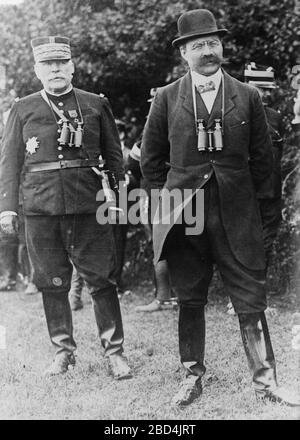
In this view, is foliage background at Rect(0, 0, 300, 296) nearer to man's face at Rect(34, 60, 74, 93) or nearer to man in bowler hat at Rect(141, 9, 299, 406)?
man's face at Rect(34, 60, 74, 93)

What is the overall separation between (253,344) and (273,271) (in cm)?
283

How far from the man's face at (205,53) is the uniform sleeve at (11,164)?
51.6 inches

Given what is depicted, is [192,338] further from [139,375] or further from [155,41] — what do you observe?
[155,41]

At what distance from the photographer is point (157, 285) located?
632 cm

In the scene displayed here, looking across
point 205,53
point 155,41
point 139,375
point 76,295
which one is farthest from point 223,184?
point 76,295

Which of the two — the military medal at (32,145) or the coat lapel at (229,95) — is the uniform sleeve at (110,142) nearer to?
the military medal at (32,145)

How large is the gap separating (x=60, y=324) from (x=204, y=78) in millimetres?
1904

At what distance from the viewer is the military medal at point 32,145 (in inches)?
175

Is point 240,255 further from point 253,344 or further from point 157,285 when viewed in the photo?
point 157,285

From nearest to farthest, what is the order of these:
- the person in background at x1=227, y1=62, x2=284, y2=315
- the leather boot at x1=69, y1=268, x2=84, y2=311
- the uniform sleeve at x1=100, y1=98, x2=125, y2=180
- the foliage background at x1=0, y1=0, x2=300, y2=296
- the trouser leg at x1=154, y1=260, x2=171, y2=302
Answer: the uniform sleeve at x1=100, y1=98, x2=125, y2=180 < the person in background at x1=227, y1=62, x2=284, y2=315 < the foliage background at x1=0, y1=0, x2=300, y2=296 < the trouser leg at x1=154, y1=260, x2=171, y2=302 < the leather boot at x1=69, y1=268, x2=84, y2=311

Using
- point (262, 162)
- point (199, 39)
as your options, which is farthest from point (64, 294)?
point (199, 39)

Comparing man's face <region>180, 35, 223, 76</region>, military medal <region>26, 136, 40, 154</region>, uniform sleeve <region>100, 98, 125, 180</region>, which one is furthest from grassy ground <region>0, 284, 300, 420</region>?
man's face <region>180, 35, 223, 76</region>

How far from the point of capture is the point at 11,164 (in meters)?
4.52

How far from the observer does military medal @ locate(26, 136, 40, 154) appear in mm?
4453
